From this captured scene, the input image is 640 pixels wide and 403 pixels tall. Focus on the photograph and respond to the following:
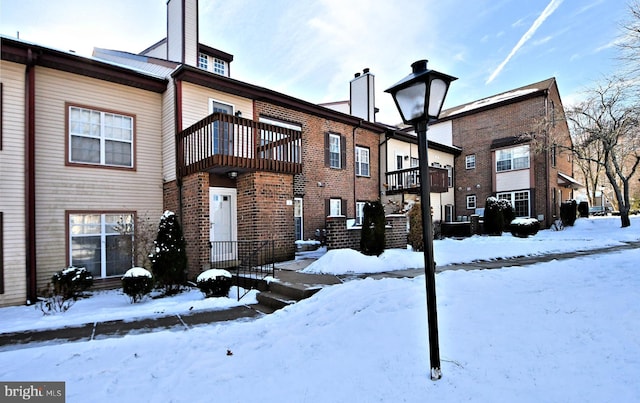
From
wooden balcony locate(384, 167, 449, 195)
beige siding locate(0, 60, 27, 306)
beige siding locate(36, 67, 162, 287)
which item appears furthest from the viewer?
wooden balcony locate(384, 167, 449, 195)

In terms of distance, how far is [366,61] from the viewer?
1859 cm

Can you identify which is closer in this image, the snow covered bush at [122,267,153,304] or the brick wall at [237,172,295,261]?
the snow covered bush at [122,267,153,304]

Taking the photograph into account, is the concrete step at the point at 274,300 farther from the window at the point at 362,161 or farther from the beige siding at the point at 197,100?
the window at the point at 362,161

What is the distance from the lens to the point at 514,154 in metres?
21.7

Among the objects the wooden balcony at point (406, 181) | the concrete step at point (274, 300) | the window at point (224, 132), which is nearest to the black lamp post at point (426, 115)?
the concrete step at point (274, 300)

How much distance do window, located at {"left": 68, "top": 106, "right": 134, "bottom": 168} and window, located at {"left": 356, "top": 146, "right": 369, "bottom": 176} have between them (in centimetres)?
969

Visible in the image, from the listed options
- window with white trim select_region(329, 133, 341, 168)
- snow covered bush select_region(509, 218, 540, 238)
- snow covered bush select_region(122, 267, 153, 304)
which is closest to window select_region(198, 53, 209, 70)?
window with white trim select_region(329, 133, 341, 168)

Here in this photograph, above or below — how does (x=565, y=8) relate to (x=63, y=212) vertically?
above

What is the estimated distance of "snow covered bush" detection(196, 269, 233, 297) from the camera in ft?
24.7

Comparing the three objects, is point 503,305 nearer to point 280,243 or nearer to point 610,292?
point 610,292

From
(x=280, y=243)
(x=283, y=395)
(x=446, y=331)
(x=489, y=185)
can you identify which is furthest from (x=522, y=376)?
(x=489, y=185)

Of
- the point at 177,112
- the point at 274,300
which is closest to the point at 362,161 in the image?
the point at 177,112

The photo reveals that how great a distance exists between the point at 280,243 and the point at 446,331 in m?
6.80

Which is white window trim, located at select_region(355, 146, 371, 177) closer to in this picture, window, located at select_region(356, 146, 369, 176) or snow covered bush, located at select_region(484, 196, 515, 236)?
window, located at select_region(356, 146, 369, 176)
